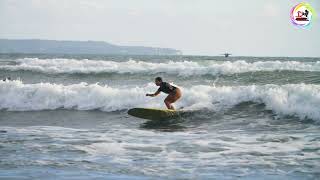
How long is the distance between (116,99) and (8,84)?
5.75 m

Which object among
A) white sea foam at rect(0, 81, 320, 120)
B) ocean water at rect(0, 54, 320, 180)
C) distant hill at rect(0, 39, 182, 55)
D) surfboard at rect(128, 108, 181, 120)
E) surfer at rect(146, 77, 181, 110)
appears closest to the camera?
ocean water at rect(0, 54, 320, 180)

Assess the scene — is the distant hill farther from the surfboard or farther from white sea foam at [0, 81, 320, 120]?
the surfboard

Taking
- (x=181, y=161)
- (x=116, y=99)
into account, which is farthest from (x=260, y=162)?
(x=116, y=99)

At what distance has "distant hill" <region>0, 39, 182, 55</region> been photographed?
15388cm

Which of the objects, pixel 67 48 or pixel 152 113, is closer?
pixel 152 113

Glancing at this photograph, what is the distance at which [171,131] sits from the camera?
1281 cm

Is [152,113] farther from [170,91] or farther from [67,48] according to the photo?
[67,48]

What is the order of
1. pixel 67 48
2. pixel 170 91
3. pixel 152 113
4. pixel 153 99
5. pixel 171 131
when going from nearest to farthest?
pixel 171 131 < pixel 152 113 < pixel 170 91 < pixel 153 99 < pixel 67 48

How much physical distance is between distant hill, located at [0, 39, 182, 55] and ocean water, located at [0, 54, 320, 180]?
428 ft

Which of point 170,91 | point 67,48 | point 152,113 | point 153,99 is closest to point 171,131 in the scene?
point 152,113

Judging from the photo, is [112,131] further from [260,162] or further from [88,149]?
[260,162]

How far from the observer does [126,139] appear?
36.1 feet

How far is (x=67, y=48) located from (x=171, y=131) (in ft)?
496

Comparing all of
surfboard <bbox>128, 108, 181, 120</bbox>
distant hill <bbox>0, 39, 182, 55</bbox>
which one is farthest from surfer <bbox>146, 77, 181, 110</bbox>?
distant hill <bbox>0, 39, 182, 55</bbox>
